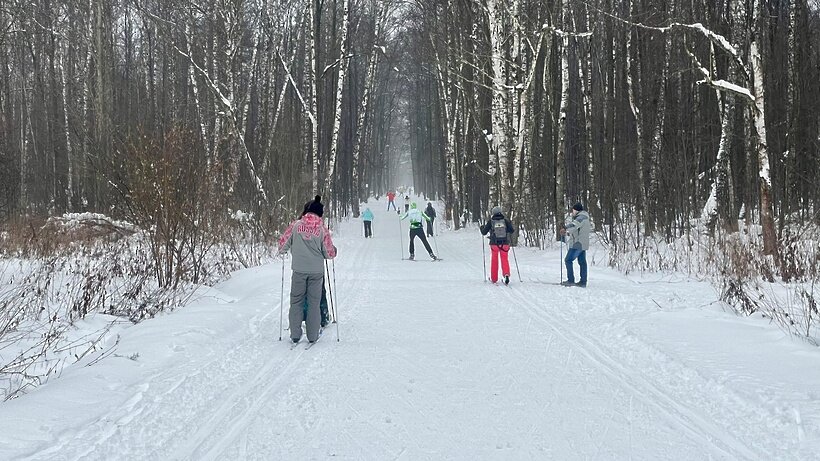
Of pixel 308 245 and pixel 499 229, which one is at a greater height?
pixel 499 229

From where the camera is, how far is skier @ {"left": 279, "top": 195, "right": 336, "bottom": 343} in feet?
27.7

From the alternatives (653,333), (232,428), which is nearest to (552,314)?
(653,333)

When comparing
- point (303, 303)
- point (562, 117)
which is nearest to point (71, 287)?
point (303, 303)

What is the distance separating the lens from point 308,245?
340 inches

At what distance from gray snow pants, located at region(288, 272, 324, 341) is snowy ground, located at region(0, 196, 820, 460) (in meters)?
0.31

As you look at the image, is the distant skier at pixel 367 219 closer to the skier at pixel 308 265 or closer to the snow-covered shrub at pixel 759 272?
the snow-covered shrub at pixel 759 272

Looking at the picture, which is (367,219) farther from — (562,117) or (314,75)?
(562,117)

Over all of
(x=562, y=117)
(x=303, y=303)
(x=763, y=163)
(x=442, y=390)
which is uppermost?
(x=562, y=117)

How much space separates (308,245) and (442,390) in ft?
10.9

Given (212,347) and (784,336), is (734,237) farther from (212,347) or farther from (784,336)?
(212,347)

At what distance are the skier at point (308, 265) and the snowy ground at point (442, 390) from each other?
0.38m

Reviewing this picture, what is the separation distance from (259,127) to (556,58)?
1382 centimetres

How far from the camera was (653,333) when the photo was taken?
27.5 ft

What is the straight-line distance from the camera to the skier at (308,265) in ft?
27.7
